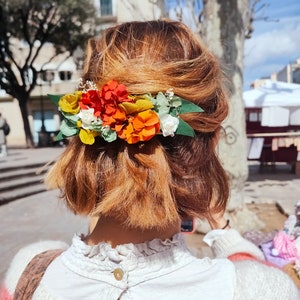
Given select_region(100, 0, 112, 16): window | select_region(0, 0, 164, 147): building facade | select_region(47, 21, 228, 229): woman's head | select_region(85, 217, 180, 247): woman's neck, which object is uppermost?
select_region(100, 0, 112, 16): window

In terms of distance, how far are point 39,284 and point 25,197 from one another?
772 centimetres

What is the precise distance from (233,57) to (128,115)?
4.71 m

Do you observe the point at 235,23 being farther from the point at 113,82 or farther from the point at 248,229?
the point at 113,82

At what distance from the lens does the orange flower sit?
95 cm

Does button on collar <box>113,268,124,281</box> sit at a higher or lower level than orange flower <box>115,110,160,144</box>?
lower

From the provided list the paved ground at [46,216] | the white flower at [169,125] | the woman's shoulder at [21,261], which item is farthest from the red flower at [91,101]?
the paved ground at [46,216]

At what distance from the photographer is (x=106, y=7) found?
1225 inches

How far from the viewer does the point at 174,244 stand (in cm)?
103

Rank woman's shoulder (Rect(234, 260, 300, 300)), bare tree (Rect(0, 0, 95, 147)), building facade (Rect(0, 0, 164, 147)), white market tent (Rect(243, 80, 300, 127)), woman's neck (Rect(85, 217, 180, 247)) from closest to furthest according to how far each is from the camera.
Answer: woman's shoulder (Rect(234, 260, 300, 300)) < woman's neck (Rect(85, 217, 180, 247)) < white market tent (Rect(243, 80, 300, 127)) < bare tree (Rect(0, 0, 95, 147)) < building facade (Rect(0, 0, 164, 147))

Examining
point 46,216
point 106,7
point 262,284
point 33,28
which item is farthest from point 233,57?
point 106,7

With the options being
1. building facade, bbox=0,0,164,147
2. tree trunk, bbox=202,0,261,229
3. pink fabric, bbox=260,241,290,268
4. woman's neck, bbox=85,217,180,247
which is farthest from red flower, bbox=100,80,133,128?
building facade, bbox=0,0,164,147

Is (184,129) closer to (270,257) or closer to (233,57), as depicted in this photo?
(270,257)

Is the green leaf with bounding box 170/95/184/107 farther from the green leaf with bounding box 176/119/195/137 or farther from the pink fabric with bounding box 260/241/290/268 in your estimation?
the pink fabric with bounding box 260/241/290/268

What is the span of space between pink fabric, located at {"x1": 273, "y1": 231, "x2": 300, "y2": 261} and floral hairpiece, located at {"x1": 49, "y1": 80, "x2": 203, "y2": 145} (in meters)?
2.53
